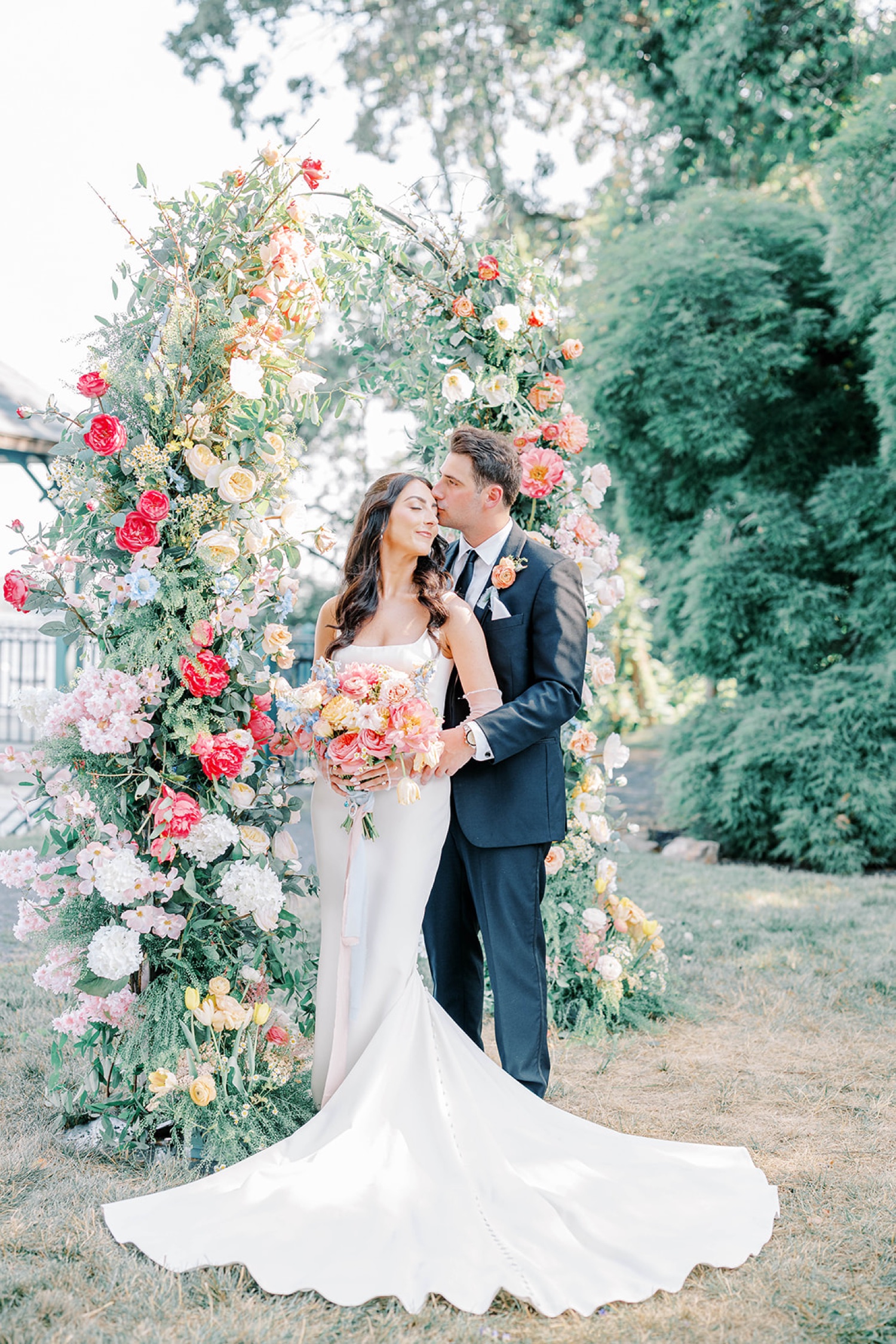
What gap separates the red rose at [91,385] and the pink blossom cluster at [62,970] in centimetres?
161

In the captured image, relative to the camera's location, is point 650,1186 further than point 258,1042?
No

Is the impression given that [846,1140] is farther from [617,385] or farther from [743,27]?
[743,27]

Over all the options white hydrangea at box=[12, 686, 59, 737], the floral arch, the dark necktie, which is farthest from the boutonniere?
white hydrangea at box=[12, 686, 59, 737]

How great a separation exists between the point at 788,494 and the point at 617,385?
166 cm

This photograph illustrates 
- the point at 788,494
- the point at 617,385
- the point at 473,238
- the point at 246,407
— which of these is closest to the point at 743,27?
the point at 617,385

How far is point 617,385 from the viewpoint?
8.91 m

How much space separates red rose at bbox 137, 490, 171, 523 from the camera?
118 inches

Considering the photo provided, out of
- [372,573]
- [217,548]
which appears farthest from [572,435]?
[217,548]

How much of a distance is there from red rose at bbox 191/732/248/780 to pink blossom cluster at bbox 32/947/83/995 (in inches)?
26.7

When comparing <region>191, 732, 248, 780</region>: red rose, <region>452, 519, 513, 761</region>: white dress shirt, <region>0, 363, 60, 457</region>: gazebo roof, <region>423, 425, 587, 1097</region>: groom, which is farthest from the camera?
<region>0, 363, 60, 457</region>: gazebo roof

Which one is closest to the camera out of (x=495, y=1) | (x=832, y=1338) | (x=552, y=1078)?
(x=832, y=1338)

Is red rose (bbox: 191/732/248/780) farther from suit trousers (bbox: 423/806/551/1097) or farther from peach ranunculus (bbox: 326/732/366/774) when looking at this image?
suit trousers (bbox: 423/806/551/1097)

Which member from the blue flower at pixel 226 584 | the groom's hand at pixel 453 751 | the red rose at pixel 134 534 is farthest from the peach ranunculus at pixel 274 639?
the groom's hand at pixel 453 751

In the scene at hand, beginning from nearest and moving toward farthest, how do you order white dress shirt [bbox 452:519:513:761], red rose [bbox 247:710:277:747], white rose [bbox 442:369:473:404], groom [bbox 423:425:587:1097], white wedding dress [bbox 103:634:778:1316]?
white wedding dress [bbox 103:634:778:1316] → red rose [bbox 247:710:277:747] → groom [bbox 423:425:587:1097] → white dress shirt [bbox 452:519:513:761] → white rose [bbox 442:369:473:404]
